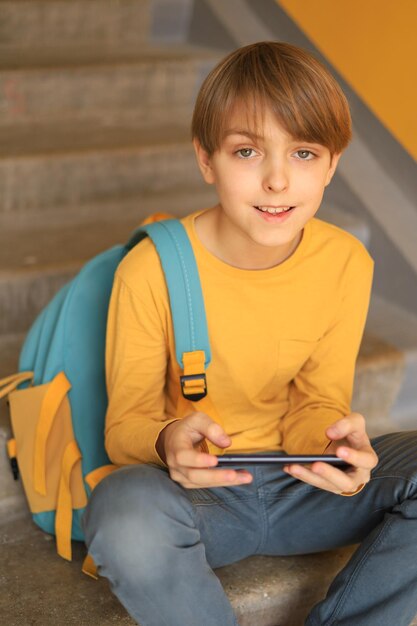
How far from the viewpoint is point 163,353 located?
1.42 m

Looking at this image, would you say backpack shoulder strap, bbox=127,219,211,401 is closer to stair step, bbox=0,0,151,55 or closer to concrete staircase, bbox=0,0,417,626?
concrete staircase, bbox=0,0,417,626

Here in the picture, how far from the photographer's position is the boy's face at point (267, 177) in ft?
4.20

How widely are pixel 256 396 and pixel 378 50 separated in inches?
36.4

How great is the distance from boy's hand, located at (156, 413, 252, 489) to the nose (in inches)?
13.0

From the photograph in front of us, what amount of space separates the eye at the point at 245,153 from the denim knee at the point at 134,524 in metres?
0.46

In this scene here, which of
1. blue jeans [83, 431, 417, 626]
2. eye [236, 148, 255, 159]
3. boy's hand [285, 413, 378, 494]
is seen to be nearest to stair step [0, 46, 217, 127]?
eye [236, 148, 255, 159]

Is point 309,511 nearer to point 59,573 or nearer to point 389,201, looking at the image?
point 59,573

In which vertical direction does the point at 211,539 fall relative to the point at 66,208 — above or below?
below

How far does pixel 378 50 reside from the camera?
2.01m

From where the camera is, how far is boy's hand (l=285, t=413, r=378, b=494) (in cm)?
119

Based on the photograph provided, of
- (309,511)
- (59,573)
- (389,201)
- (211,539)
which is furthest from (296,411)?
(389,201)

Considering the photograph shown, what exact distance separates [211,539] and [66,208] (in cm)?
116

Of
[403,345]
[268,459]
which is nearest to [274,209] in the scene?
[268,459]

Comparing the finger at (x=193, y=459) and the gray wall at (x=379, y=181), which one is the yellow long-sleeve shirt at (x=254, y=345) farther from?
the gray wall at (x=379, y=181)
